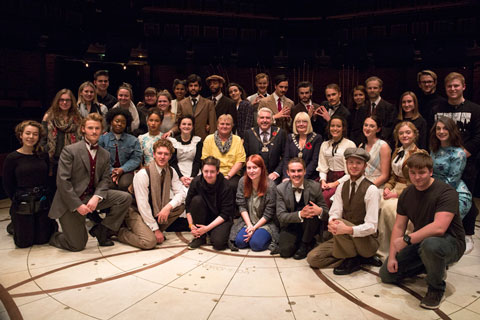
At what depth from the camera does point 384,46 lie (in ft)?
25.6

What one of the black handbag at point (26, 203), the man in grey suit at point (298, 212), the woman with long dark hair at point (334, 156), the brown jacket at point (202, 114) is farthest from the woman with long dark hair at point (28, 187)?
the woman with long dark hair at point (334, 156)

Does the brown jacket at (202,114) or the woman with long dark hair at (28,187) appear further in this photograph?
the brown jacket at (202,114)

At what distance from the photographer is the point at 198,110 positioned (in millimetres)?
4672

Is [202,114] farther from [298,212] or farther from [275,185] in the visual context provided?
[298,212]

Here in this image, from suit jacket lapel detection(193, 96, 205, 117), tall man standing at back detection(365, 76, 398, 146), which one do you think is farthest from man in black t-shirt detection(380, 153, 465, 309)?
suit jacket lapel detection(193, 96, 205, 117)

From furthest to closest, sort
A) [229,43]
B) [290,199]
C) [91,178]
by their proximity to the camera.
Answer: [229,43] → [91,178] → [290,199]

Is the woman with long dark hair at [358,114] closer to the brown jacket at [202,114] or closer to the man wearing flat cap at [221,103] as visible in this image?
the man wearing flat cap at [221,103]

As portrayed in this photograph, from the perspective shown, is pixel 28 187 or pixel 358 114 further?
pixel 358 114

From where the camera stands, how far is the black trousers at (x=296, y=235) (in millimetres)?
3264

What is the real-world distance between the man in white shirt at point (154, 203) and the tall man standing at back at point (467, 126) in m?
2.92

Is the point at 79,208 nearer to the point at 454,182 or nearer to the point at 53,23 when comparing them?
the point at 454,182

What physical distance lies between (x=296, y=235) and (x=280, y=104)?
2100mm

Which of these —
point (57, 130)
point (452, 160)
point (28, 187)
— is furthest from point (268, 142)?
point (28, 187)

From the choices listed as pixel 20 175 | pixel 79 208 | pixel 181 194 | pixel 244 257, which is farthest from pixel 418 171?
pixel 20 175
